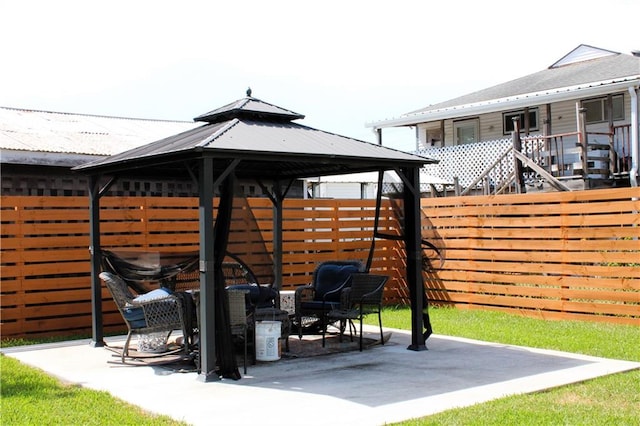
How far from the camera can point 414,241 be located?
29.9ft

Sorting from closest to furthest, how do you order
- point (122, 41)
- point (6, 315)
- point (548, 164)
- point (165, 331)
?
point (165, 331), point (6, 315), point (122, 41), point (548, 164)

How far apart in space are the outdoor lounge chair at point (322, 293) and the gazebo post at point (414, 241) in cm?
94

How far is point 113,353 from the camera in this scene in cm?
895

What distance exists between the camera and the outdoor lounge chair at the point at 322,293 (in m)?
9.40

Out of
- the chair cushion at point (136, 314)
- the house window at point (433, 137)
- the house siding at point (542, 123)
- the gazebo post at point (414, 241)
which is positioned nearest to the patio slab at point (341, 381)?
the gazebo post at point (414, 241)

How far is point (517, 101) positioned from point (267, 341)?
14513mm

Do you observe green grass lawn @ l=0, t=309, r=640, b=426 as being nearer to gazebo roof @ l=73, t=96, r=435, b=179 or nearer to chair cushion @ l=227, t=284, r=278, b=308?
chair cushion @ l=227, t=284, r=278, b=308

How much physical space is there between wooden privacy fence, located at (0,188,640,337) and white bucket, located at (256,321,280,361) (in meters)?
3.39

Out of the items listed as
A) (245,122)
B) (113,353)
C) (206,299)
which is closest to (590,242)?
(245,122)

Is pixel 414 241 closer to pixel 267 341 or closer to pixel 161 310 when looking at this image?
pixel 267 341

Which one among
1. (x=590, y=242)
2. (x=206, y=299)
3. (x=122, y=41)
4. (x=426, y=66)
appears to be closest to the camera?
(x=206, y=299)

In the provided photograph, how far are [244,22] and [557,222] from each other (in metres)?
5.89

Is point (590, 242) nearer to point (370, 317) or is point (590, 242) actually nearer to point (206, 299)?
point (370, 317)

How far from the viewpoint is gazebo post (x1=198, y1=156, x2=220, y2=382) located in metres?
7.36
